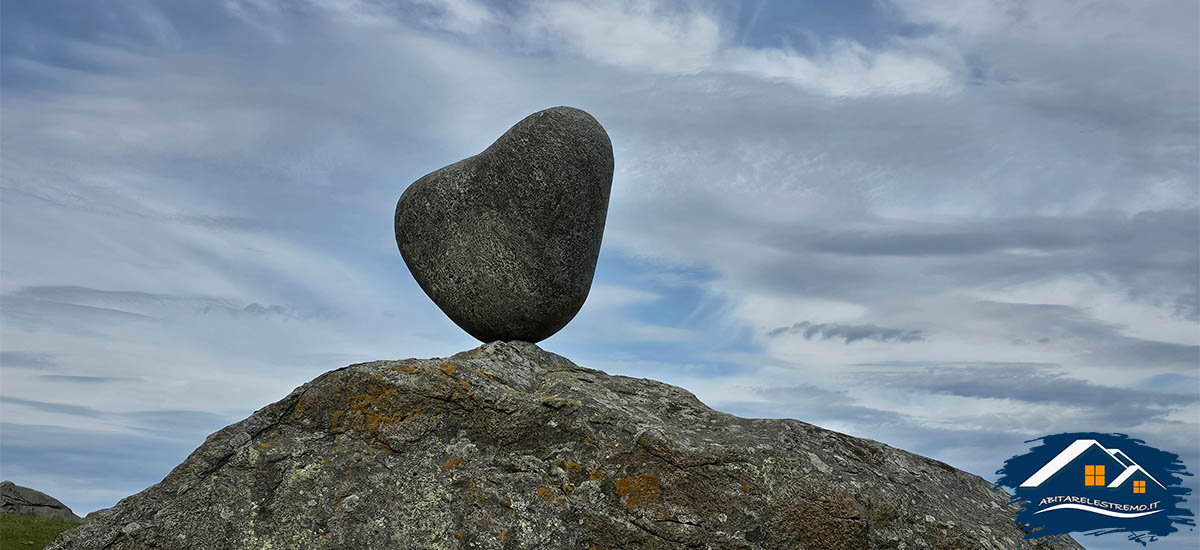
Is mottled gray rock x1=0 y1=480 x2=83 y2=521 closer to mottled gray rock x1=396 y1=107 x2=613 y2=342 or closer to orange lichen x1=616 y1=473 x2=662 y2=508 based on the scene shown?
mottled gray rock x1=396 y1=107 x2=613 y2=342

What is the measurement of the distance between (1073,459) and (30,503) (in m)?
19.4

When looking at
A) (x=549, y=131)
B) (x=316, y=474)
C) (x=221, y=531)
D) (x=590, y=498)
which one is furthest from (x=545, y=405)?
(x=549, y=131)

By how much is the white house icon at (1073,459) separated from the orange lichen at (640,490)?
2.57 metres

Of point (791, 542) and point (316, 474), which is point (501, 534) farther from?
point (791, 542)

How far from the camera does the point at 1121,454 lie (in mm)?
5895

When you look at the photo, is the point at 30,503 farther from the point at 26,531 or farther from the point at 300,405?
the point at 300,405

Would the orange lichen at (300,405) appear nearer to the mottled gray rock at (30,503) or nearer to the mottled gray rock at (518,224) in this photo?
the mottled gray rock at (518,224)

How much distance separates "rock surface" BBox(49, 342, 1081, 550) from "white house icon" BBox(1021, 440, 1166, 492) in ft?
1.61

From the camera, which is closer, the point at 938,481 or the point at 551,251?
the point at 938,481

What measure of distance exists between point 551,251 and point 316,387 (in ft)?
10.7

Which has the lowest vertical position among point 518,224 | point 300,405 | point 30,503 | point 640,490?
point 640,490

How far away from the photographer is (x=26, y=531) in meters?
14.5

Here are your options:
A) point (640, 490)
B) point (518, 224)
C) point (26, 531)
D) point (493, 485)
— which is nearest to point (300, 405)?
point (493, 485)


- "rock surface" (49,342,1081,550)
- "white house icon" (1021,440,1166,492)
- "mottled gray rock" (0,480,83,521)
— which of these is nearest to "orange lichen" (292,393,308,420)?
"rock surface" (49,342,1081,550)
